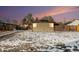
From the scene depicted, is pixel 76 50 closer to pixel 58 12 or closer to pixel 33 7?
pixel 58 12

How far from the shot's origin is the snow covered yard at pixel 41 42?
7.84ft

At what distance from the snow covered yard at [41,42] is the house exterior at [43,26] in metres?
0.07

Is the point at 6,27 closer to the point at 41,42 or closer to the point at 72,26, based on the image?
the point at 41,42

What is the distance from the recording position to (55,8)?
245 centimetres

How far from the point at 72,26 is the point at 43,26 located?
0.49 metres

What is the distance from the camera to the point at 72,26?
2.43 meters

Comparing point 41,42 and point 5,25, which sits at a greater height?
point 5,25

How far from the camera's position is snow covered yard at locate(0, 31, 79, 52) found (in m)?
2.39

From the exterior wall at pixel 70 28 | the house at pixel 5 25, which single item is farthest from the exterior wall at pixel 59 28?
the house at pixel 5 25

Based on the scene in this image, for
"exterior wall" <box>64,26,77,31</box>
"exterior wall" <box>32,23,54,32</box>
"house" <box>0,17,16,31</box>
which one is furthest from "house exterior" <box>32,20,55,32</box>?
"house" <box>0,17,16,31</box>

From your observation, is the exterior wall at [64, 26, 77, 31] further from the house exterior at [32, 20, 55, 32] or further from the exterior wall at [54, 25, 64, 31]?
the house exterior at [32, 20, 55, 32]

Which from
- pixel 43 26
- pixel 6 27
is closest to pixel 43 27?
pixel 43 26

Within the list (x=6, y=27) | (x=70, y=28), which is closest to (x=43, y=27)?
(x=70, y=28)
